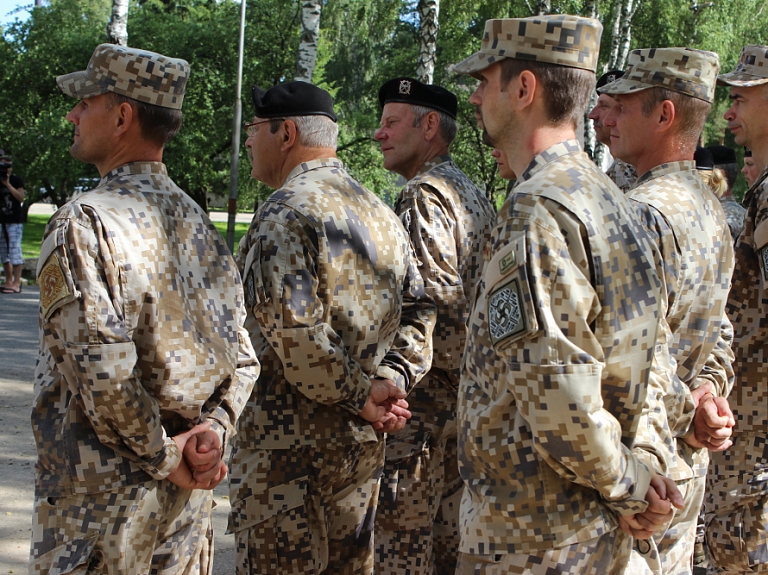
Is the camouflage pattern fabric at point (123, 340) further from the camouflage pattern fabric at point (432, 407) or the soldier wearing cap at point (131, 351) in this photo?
the camouflage pattern fabric at point (432, 407)

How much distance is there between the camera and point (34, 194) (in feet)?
101

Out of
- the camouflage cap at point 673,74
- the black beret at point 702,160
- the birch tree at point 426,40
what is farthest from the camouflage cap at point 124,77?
the birch tree at point 426,40

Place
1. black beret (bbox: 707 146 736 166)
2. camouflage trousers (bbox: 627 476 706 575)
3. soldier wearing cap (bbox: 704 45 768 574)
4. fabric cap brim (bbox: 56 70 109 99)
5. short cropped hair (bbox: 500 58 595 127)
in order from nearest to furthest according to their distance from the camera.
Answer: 1. short cropped hair (bbox: 500 58 595 127)
2. fabric cap brim (bbox: 56 70 109 99)
3. camouflage trousers (bbox: 627 476 706 575)
4. soldier wearing cap (bbox: 704 45 768 574)
5. black beret (bbox: 707 146 736 166)

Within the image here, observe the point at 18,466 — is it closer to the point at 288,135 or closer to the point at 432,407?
the point at 432,407

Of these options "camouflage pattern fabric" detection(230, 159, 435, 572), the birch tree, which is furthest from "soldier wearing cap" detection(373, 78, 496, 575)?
the birch tree

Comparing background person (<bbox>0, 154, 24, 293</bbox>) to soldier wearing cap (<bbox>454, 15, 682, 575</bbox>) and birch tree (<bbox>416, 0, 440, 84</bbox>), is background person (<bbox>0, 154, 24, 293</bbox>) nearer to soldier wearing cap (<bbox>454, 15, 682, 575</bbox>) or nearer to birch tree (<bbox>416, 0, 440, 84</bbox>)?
birch tree (<bbox>416, 0, 440, 84</bbox>)

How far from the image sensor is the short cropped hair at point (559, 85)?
2.26 metres

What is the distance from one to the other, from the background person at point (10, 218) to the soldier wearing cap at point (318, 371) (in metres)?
11.1

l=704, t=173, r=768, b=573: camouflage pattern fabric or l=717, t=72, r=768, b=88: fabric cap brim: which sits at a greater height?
l=717, t=72, r=768, b=88: fabric cap brim

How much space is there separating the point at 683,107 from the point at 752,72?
1.25m

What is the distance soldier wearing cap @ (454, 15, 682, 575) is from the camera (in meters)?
2.05

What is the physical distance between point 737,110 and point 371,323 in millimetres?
2188

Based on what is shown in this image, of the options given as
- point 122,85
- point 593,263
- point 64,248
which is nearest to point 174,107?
point 122,85

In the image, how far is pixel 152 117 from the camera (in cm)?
289
